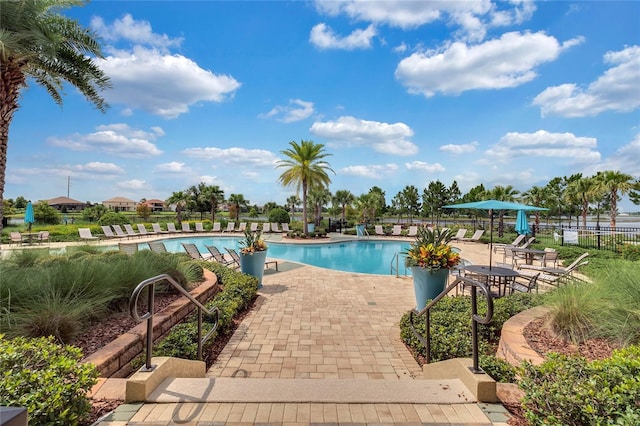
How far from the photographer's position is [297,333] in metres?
4.89

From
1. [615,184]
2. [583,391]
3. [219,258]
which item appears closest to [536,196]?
[615,184]

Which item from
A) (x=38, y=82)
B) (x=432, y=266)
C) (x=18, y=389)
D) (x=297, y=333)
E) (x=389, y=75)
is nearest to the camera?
(x=18, y=389)

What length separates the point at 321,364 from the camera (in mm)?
3873

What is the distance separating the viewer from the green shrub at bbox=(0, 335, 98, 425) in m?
1.66

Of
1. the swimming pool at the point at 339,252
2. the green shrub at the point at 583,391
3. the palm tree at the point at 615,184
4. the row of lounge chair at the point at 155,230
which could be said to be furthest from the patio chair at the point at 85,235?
the palm tree at the point at 615,184

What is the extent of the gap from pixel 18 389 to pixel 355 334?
13.1 feet

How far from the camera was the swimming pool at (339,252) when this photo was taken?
13.4m

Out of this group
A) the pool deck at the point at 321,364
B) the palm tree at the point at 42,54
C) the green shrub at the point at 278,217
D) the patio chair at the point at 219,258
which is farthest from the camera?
the green shrub at the point at 278,217

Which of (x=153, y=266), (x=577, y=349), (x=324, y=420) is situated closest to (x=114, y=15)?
(x=153, y=266)

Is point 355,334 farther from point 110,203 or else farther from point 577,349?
point 110,203

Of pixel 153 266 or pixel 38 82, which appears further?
pixel 38 82

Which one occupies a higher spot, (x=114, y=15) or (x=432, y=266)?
(x=114, y=15)

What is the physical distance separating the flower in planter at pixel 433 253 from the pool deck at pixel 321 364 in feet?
3.81

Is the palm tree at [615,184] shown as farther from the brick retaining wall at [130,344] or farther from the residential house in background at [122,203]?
the residential house in background at [122,203]
